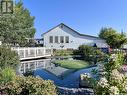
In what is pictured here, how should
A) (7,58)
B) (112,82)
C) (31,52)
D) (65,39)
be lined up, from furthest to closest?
(65,39), (31,52), (7,58), (112,82)

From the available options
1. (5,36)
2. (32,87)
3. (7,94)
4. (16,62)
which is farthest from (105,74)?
(5,36)

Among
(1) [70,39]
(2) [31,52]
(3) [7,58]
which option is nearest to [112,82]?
(3) [7,58]

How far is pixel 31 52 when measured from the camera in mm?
41750

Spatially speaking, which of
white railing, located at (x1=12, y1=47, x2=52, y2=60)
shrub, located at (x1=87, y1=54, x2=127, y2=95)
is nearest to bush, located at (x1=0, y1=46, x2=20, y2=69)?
shrub, located at (x1=87, y1=54, x2=127, y2=95)

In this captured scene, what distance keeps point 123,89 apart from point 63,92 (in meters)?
5.05

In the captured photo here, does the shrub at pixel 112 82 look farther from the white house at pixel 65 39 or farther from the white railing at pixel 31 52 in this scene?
the white house at pixel 65 39

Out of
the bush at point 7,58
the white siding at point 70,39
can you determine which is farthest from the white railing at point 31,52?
the white siding at point 70,39

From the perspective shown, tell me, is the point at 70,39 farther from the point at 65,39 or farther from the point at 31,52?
the point at 31,52

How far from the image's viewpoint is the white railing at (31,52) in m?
38.2

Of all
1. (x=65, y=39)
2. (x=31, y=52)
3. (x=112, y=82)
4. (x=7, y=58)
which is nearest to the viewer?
(x=112, y=82)

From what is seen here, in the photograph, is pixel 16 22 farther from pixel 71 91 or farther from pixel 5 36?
pixel 71 91

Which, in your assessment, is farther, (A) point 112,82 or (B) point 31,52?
(B) point 31,52

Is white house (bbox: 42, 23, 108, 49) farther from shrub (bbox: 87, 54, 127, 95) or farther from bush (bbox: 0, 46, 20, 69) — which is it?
shrub (bbox: 87, 54, 127, 95)

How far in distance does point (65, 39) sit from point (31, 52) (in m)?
25.7
